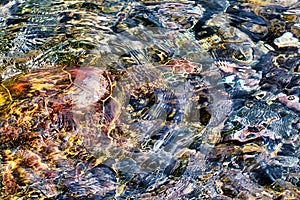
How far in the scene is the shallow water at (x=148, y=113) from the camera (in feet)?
8.12

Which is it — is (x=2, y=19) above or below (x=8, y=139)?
above

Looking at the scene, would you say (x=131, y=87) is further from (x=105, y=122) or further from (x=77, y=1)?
(x=77, y=1)

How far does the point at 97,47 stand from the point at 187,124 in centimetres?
91

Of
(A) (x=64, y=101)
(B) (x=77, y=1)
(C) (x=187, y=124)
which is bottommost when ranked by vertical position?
(C) (x=187, y=124)

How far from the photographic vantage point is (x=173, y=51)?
10.2 ft

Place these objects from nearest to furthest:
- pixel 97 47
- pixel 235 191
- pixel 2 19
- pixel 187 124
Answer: pixel 235 191 < pixel 187 124 < pixel 97 47 < pixel 2 19

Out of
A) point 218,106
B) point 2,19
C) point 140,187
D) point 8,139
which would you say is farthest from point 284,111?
point 2,19

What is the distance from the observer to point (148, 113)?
268cm

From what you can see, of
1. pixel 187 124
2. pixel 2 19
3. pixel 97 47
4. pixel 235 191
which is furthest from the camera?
pixel 2 19

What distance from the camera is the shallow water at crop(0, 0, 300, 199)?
247 cm

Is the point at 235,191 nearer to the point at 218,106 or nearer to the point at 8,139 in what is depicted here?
the point at 218,106

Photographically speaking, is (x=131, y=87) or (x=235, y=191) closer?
(x=235, y=191)

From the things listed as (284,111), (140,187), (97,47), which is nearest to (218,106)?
(284,111)

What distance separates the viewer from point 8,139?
8.16 ft
